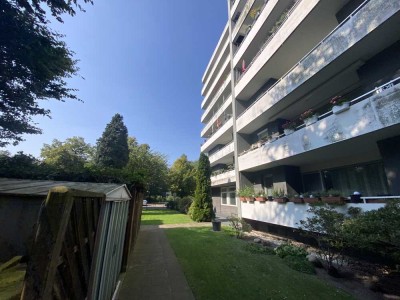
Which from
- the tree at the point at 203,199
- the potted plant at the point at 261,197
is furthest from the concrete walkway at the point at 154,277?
the tree at the point at 203,199

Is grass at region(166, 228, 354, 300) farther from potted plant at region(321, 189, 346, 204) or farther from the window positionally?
the window

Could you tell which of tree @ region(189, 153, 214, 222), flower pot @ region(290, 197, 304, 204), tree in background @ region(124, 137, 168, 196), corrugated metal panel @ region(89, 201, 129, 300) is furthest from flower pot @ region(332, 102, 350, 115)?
tree in background @ region(124, 137, 168, 196)

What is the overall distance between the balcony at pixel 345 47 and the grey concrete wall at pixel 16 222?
417 inches

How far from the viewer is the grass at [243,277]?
5.12 metres

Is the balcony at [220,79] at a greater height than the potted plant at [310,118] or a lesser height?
greater

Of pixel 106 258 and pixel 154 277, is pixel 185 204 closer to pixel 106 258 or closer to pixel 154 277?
pixel 154 277

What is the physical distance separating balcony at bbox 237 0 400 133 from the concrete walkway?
33.4ft

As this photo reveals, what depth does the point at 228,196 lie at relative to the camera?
23.5 metres

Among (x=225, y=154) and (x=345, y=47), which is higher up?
(x=345, y=47)

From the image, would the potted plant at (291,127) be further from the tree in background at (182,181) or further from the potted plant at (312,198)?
the tree in background at (182,181)

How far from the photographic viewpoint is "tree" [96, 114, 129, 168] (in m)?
29.8

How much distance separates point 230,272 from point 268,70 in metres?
12.9

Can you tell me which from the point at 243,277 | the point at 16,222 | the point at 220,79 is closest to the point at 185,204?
the point at 220,79

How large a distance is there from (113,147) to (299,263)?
2942 centimetres
